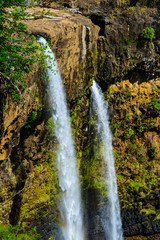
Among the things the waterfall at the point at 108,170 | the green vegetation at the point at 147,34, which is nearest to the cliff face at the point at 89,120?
the green vegetation at the point at 147,34

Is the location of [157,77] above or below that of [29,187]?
above

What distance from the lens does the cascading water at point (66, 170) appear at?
7938 millimetres

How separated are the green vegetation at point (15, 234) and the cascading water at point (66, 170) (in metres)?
1.35

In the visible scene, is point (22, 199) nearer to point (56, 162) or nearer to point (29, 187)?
point (29, 187)

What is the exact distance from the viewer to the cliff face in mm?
7023

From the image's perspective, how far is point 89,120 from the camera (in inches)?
412

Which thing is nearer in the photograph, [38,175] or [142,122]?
[38,175]

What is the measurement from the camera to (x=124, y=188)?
11.6 metres

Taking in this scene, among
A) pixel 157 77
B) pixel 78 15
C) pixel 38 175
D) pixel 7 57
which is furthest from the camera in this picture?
pixel 157 77

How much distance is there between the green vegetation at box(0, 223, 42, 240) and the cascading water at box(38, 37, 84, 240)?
1.35m

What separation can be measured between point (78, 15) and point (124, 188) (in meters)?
9.04

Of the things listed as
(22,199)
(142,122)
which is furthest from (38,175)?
(142,122)

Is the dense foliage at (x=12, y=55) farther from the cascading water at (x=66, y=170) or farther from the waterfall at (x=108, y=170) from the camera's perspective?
the waterfall at (x=108, y=170)

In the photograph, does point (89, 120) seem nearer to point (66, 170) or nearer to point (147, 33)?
point (66, 170)
